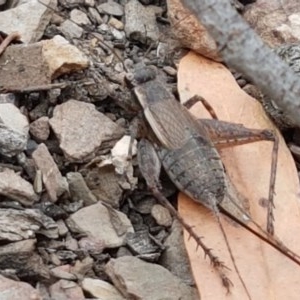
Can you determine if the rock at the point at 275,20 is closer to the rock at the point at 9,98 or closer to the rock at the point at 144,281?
the rock at the point at 9,98

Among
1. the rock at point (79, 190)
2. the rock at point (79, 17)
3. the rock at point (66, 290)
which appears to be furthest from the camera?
the rock at point (79, 17)

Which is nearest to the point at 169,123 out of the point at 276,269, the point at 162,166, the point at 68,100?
the point at 162,166

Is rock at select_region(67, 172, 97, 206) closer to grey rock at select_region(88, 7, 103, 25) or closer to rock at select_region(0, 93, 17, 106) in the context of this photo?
rock at select_region(0, 93, 17, 106)

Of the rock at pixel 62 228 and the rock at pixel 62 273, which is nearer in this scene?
the rock at pixel 62 273

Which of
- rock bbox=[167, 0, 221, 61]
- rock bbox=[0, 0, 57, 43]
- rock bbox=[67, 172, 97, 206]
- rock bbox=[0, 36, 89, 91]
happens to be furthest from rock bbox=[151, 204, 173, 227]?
rock bbox=[0, 0, 57, 43]

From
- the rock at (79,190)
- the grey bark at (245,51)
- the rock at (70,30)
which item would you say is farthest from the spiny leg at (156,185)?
the grey bark at (245,51)

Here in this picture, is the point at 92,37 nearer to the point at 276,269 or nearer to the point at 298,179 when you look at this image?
the point at 298,179
